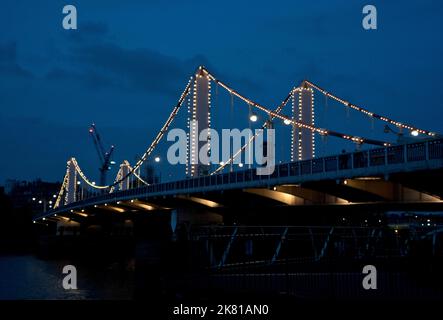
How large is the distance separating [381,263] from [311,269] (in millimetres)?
3711

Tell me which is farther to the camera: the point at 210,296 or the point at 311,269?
the point at 311,269

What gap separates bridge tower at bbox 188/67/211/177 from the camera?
5947 centimetres

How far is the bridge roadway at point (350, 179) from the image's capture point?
29641mm

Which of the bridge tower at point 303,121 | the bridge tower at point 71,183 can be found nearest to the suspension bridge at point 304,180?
the bridge tower at point 303,121

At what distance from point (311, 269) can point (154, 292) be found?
5.81 m

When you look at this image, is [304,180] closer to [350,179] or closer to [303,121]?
[350,179]

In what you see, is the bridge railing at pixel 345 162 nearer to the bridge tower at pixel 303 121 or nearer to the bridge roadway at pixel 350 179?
the bridge roadway at pixel 350 179

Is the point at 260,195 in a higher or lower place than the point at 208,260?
higher

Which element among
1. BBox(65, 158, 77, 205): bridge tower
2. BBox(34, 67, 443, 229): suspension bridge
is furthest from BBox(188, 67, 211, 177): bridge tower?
BBox(65, 158, 77, 205): bridge tower

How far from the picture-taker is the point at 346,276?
21578mm
